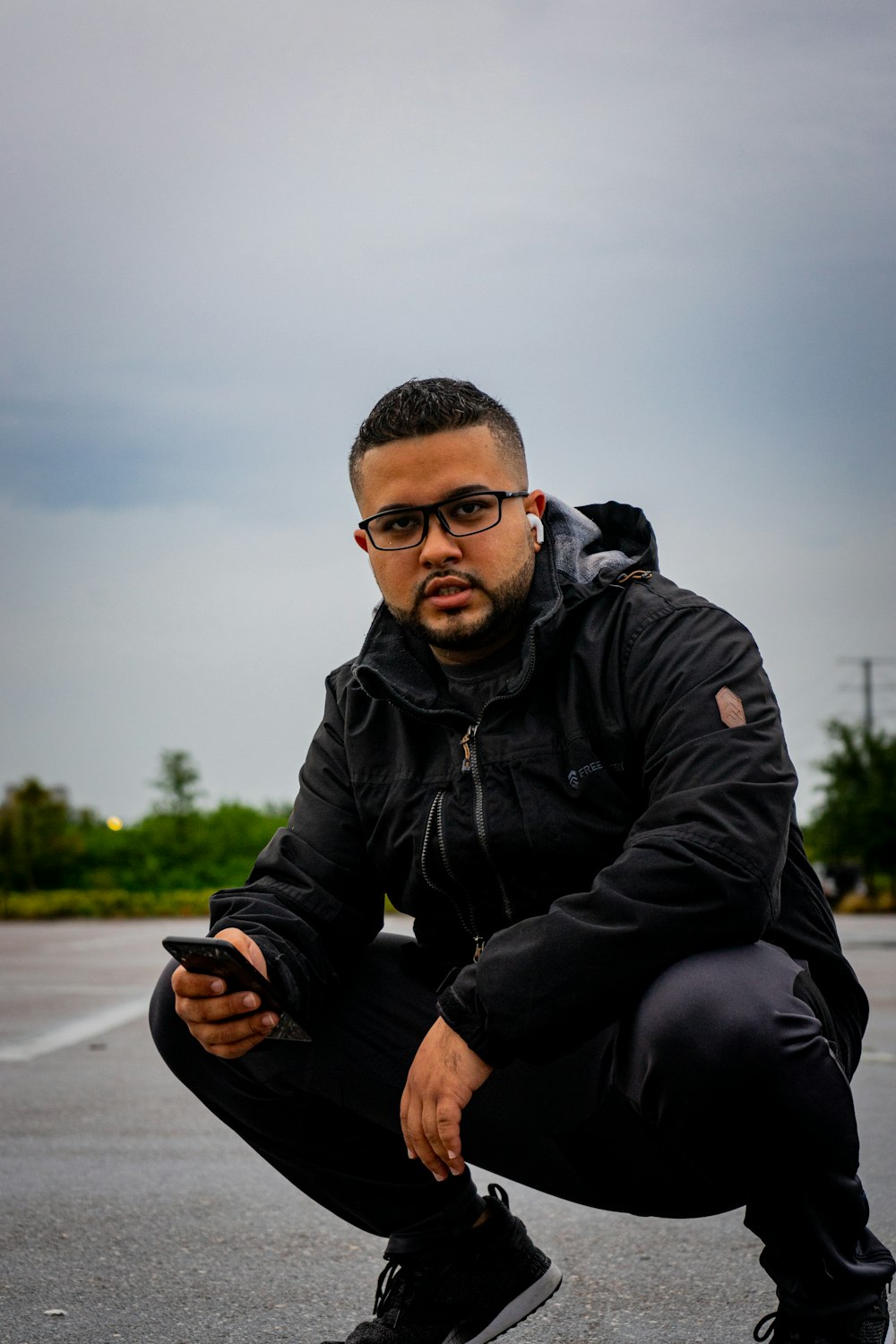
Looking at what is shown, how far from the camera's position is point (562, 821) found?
2.46m

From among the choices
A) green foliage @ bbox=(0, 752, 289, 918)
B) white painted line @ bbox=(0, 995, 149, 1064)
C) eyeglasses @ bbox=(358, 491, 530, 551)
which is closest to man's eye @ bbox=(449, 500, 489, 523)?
eyeglasses @ bbox=(358, 491, 530, 551)

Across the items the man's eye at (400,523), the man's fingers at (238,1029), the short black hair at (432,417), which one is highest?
the short black hair at (432,417)

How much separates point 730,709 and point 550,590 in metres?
0.53

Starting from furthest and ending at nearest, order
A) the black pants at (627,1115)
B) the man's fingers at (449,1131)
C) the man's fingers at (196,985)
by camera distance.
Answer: the man's fingers at (196,985), the man's fingers at (449,1131), the black pants at (627,1115)

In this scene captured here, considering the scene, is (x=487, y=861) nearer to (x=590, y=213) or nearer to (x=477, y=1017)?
(x=477, y=1017)

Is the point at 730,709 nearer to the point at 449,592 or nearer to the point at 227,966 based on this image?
the point at 449,592

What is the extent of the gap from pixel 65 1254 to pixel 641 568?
6.79ft

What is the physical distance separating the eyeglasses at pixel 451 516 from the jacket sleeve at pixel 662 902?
1.97ft

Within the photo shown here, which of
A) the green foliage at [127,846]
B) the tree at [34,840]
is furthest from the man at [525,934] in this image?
the tree at [34,840]

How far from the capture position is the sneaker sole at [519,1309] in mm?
2553

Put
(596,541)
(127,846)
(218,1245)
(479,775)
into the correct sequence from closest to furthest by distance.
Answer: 1. (479,775)
2. (596,541)
3. (218,1245)
4. (127,846)

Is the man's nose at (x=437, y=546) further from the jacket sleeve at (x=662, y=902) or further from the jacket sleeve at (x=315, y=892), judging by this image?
the jacket sleeve at (x=662, y=902)

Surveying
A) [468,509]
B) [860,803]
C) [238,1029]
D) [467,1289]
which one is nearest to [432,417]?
[468,509]

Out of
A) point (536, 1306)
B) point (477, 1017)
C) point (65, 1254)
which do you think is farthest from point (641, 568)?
point (65, 1254)
